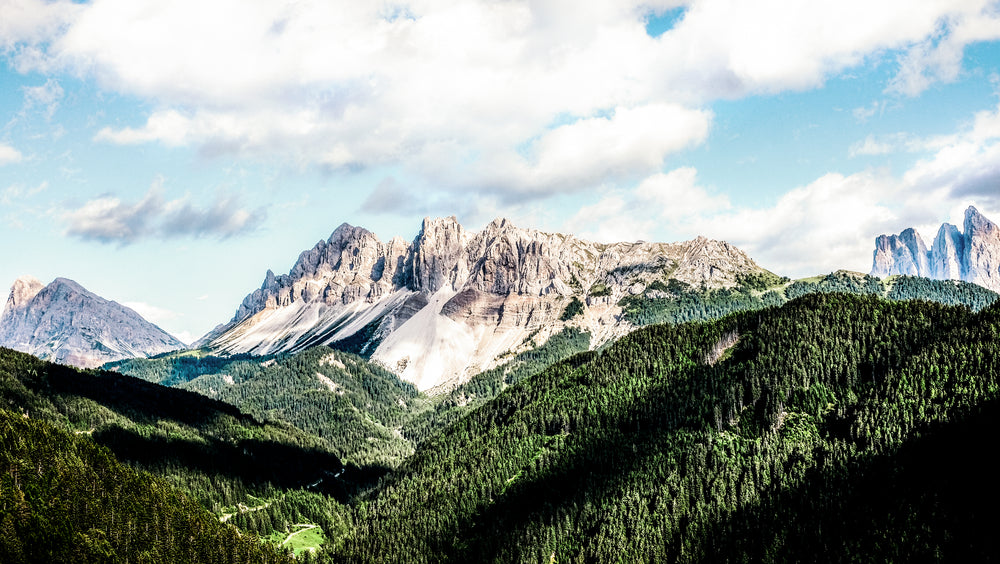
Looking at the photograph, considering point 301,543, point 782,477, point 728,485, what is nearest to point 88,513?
point 301,543

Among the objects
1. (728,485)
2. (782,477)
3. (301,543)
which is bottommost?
(301,543)

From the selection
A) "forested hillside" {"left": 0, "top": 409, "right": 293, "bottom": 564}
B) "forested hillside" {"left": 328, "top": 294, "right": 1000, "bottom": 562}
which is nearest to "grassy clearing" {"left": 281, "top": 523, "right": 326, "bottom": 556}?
"forested hillside" {"left": 328, "top": 294, "right": 1000, "bottom": 562}

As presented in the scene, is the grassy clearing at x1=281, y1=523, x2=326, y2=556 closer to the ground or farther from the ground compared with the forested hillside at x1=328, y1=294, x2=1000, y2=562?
closer to the ground

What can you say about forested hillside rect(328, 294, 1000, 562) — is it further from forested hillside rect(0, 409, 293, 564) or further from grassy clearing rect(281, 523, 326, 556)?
forested hillside rect(0, 409, 293, 564)

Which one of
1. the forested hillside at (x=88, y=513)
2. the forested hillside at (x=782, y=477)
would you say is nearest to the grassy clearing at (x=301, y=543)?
the forested hillside at (x=782, y=477)

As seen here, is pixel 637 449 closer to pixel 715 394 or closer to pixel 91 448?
pixel 715 394

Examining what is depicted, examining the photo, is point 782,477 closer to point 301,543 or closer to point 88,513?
point 301,543

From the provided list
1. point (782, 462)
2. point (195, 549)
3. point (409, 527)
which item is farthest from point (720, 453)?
point (195, 549)

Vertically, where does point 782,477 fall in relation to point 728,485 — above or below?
above
